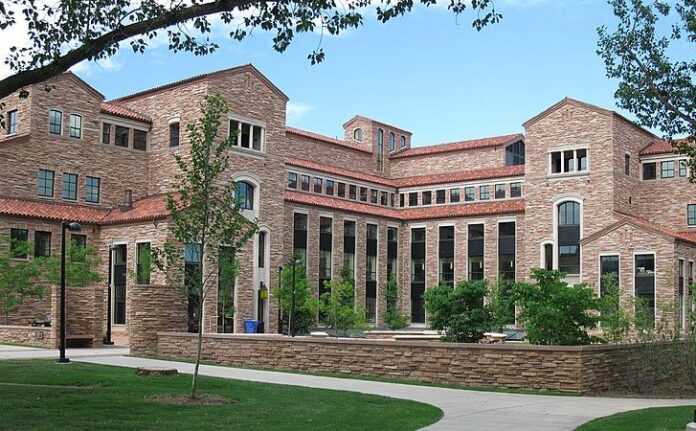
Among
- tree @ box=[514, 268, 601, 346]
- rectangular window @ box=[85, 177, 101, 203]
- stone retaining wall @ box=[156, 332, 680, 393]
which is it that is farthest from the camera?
rectangular window @ box=[85, 177, 101, 203]

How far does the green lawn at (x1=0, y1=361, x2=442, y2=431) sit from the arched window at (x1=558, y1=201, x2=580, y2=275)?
3914 centimetres

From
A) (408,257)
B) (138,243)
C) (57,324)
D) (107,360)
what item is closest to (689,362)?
(107,360)

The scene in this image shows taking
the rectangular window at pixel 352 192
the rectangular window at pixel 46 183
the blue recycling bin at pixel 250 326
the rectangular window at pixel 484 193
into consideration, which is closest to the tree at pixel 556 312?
→ the blue recycling bin at pixel 250 326

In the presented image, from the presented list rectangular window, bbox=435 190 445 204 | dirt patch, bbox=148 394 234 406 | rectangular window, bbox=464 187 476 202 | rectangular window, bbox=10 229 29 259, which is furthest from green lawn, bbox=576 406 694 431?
rectangular window, bbox=435 190 445 204

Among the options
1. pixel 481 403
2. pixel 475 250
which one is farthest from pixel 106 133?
pixel 481 403

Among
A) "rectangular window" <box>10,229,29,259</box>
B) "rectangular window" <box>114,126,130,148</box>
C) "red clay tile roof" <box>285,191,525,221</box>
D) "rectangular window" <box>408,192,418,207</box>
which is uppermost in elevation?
"rectangular window" <box>114,126,130,148</box>

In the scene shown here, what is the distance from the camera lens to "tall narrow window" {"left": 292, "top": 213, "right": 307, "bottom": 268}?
55844mm

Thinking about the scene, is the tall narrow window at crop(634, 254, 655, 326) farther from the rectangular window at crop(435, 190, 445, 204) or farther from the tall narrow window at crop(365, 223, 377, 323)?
the tall narrow window at crop(365, 223, 377, 323)

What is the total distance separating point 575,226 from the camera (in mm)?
54844

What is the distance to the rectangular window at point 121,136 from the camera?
4734 centimetres

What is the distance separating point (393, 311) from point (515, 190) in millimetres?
12551

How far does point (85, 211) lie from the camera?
44.7 metres

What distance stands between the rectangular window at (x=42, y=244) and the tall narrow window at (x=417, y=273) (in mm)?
30665

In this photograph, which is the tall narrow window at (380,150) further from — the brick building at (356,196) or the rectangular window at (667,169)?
the rectangular window at (667,169)
